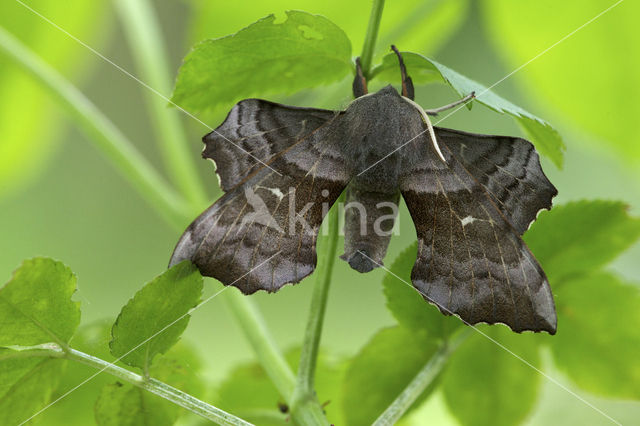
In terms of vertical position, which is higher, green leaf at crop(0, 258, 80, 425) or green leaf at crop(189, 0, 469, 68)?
green leaf at crop(189, 0, 469, 68)

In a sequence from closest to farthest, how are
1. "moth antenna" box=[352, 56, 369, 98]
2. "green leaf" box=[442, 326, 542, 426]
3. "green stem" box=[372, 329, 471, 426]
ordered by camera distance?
"green stem" box=[372, 329, 471, 426]
"moth antenna" box=[352, 56, 369, 98]
"green leaf" box=[442, 326, 542, 426]

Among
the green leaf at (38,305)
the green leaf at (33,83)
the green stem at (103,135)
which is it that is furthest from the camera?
the green leaf at (33,83)

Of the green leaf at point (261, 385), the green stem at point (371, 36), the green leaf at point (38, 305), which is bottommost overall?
the green leaf at point (261, 385)

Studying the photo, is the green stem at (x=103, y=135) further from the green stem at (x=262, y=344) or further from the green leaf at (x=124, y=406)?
the green leaf at (x=124, y=406)

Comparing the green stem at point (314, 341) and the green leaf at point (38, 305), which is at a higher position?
the green leaf at point (38, 305)

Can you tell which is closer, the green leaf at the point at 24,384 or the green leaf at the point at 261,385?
the green leaf at the point at 24,384

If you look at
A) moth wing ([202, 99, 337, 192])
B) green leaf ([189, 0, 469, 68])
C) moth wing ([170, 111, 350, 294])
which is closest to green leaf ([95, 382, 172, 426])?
moth wing ([170, 111, 350, 294])

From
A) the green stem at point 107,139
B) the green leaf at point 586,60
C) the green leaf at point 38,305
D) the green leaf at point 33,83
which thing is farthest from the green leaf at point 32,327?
the green leaf at point 33,83

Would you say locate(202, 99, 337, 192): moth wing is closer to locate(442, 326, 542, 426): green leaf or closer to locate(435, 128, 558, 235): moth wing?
locate(435, 128, 558, 235): moth wing
